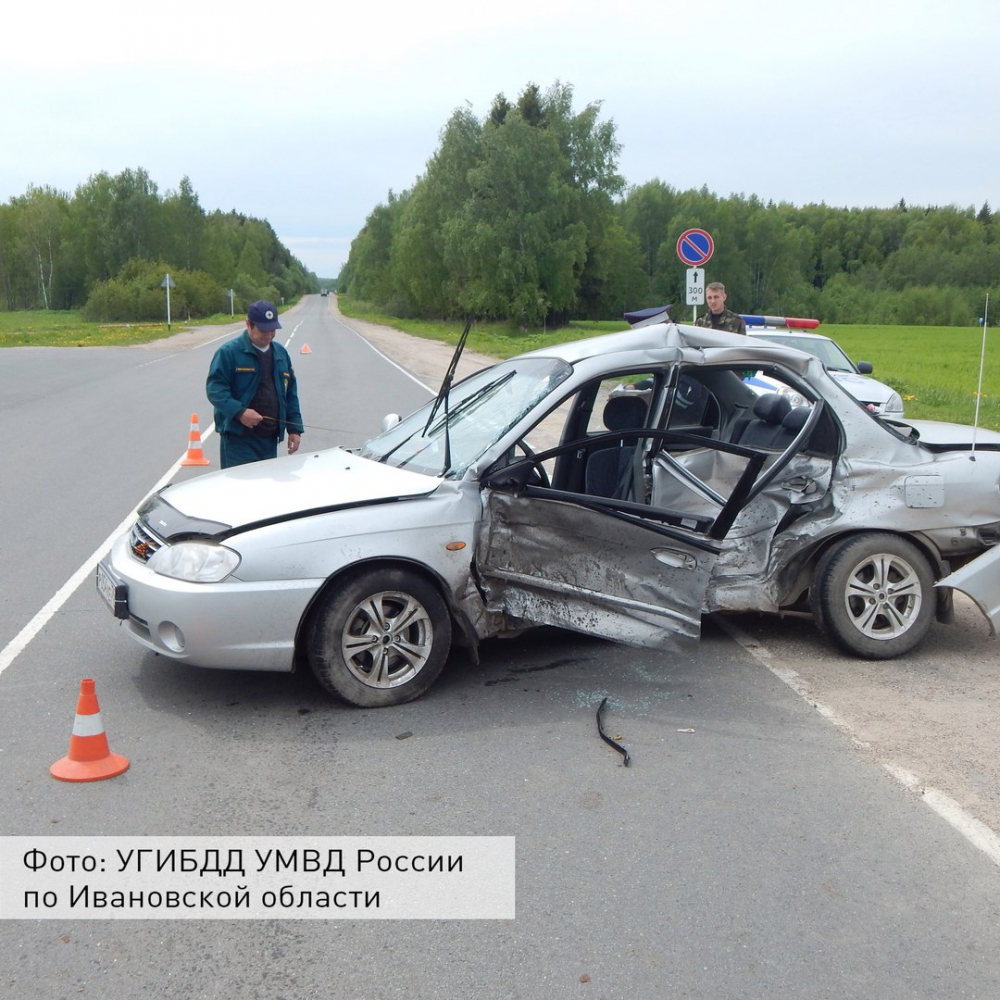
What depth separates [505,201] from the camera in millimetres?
57406

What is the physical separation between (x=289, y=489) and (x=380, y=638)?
914mm

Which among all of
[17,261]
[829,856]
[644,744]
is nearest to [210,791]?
Answer: [644,744]

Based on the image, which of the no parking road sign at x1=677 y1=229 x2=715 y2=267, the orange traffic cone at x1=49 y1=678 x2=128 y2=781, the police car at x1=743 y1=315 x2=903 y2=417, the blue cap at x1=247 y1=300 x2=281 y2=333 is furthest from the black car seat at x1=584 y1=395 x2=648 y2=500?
the no parking road sign at x1=677 y1=229 x2=715 y2=267

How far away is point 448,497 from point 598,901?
88.8 inches

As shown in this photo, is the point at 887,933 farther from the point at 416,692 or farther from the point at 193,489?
the point at 193,489

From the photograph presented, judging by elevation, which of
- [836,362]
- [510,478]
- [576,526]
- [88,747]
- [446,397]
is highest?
[446,397]

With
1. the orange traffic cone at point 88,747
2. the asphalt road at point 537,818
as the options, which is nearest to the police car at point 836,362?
the asphalt road at point 537,818

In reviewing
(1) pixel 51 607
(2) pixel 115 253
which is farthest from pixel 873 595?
(2) pixel 115 253

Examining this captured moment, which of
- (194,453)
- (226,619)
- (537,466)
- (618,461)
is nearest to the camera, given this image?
(226,619)

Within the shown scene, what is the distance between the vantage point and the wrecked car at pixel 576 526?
4777 mm

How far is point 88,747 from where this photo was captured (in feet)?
13.5

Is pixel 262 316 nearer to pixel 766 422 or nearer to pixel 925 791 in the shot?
pixel 766 422

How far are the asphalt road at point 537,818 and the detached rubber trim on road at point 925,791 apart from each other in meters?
0.05

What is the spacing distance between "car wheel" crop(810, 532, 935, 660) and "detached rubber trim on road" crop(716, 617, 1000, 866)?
1.39ft
